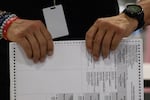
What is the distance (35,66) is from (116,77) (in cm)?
21

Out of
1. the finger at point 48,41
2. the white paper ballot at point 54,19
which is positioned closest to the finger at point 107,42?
the finger at point 48,41

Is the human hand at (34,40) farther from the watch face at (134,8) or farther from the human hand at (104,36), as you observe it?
the watch face at (134,8)

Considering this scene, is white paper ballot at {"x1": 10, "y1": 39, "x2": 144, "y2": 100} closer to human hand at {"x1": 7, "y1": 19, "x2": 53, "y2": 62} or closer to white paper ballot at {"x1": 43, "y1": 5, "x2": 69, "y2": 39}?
human hand at {"x1": 7, "y1": 19, "x2": 53, "y2": 62}

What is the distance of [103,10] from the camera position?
1.19 metres

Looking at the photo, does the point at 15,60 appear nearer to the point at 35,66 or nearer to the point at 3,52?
the point at 35,66

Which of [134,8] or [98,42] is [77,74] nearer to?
[98,42]

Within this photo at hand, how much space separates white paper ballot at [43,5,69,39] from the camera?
3.65 ft

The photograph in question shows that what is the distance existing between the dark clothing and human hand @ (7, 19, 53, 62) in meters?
0.22

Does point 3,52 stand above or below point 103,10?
below

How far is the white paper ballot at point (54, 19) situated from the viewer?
1.11 meters

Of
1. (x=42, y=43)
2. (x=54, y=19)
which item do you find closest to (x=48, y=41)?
(x=42, y=43)

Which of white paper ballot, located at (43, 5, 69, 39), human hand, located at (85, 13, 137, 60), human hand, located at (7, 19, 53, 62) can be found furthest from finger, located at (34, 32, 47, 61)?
white paper ballot, located at (43, 5, 69, 39)

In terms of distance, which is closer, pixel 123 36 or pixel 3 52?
pixel 123 36

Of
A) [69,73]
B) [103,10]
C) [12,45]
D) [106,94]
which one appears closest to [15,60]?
[12,45]
